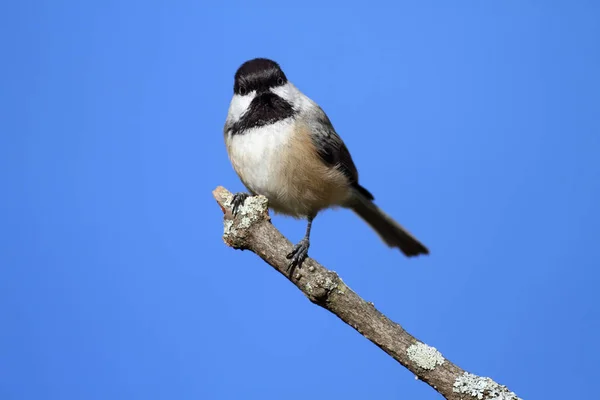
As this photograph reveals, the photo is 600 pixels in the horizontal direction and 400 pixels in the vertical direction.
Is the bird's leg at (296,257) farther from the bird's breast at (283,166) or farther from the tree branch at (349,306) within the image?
the bird's breast at (283,166)

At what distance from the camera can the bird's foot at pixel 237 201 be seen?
2443 mm

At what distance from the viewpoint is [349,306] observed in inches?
87.6

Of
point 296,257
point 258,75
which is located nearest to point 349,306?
point 296,257

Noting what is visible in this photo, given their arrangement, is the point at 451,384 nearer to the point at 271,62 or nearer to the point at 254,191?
the point at 254,191

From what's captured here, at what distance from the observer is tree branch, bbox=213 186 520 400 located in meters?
2.07

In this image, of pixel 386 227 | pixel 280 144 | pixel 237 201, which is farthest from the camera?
pixel 386 227

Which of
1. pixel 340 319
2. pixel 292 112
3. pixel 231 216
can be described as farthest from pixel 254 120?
pixel 340 319

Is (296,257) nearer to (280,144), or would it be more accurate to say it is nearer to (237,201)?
(237,201)

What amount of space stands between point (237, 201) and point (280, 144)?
12.4 inches

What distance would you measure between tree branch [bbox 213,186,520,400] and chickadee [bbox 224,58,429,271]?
122mm

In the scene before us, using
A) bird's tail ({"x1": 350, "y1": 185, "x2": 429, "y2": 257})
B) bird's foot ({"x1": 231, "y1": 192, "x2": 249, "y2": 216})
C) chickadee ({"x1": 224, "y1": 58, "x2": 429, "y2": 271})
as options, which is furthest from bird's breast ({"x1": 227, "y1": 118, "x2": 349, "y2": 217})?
bird's tail ({"x1": 350, "y1": 185, "x2": 429, "y2": 257})

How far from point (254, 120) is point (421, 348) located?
3.63 ft

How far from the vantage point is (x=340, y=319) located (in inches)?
89.7

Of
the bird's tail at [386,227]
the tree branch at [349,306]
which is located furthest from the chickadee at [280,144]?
the bird's tail at [386,227]
